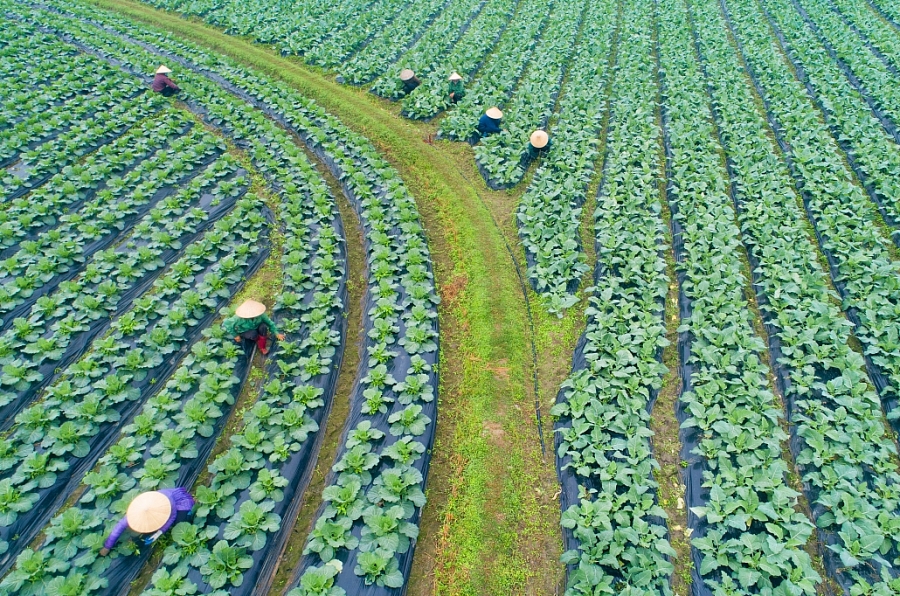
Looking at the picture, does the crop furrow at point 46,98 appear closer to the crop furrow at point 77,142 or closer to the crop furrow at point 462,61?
the crop furrow at point 77,142

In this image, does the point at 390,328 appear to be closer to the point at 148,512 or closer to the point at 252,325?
the point at 252,325

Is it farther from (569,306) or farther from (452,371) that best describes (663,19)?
(452,371)

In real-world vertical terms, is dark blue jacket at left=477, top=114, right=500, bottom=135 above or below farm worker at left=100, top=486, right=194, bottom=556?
above

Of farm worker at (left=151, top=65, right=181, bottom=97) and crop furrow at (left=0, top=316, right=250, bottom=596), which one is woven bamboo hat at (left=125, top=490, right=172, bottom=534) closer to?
crop furrow at (left=0, top=316, right=250, bottom=596)

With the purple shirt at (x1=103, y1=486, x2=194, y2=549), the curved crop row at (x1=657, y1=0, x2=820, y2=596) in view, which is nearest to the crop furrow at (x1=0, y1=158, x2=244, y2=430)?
the purple shirt at (x1=103, y1=486, x2=194, y2=549)

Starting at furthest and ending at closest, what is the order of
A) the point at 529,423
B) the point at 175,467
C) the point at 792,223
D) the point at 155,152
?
the point at 155,152 < the point at 792,223 < the point at 529,423 < the point at 175,467

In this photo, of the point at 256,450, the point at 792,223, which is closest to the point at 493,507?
the point at 256,450

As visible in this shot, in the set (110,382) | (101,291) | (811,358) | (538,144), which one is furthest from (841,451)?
(101,291)

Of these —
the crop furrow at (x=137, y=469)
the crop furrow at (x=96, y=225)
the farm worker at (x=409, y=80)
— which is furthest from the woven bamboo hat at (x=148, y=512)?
the farm worker at (x=409, y=80)
